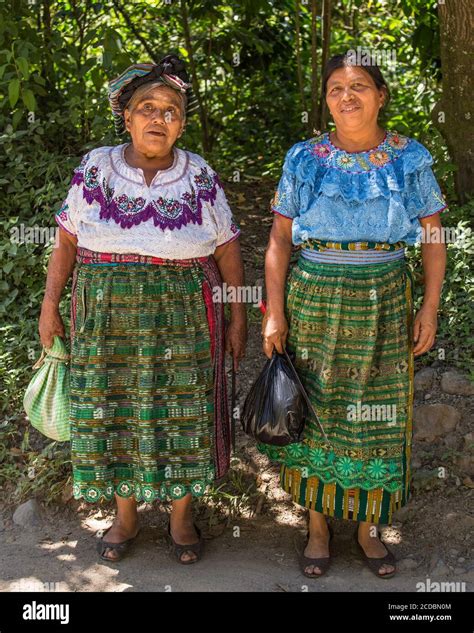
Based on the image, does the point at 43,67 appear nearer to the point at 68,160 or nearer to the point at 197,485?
the point at 68,160

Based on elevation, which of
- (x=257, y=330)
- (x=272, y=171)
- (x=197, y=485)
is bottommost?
(x=197, y=485)

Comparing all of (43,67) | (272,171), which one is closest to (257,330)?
(272,171)

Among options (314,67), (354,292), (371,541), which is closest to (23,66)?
(314,67)

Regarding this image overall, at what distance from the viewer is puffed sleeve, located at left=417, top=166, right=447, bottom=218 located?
3.21 metres

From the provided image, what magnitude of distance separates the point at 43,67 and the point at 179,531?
356cm

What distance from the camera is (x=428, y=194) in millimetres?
3223

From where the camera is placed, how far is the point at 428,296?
3.29 metres

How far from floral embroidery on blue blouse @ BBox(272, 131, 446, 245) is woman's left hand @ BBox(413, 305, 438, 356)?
0.28 metres

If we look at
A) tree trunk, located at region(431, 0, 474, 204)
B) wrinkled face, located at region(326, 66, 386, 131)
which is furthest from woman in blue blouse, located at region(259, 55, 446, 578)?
tree trunk, located at region(431, 0, 474, 204)

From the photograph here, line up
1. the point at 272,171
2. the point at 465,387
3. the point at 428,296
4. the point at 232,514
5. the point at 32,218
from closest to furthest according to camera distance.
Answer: the point at 428,296 < the point at 232,514 < the point at 465,387 < the point at 32,218 < the point at 272,171

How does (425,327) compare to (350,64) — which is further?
(425,327)

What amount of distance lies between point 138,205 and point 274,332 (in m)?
0.71

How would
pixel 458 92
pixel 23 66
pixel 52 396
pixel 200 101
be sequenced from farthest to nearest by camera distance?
pixel 200 101 → pixel 458 92 → pixel 23 66 → pixel 52 396

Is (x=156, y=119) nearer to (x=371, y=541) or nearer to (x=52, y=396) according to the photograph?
(x=52, y=396)
